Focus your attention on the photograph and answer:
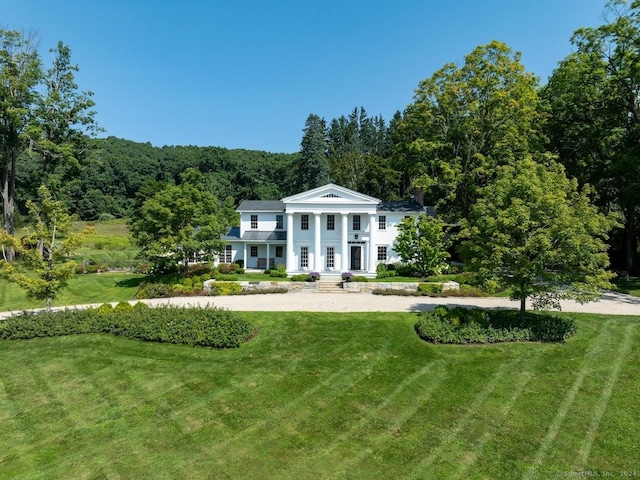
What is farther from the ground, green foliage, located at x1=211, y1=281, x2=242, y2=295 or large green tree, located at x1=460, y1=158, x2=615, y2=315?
large green tree, located at x1=460, y1=158, x2=615, y2=315

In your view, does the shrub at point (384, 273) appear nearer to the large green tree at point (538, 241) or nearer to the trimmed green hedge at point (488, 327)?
the trimmed green hedge at point (488, 327)

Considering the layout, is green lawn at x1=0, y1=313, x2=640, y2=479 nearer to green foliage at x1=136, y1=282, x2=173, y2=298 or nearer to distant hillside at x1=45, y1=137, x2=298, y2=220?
green foliage at x1=136, y1=282, x2=173, y2=298

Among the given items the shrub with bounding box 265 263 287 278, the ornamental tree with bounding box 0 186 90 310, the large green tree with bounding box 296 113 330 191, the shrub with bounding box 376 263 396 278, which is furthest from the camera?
the large green tree with bounding box 296 113 330 191

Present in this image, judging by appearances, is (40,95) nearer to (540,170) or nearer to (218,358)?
(218,358)

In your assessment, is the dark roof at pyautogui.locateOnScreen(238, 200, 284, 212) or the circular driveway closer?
the circular driveway

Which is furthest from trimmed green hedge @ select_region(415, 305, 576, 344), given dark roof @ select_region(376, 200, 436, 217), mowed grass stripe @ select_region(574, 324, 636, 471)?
dark roof @ select_region(376, 200, 436, 217)

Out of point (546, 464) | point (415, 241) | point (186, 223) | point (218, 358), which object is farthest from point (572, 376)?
point (186, 223)
